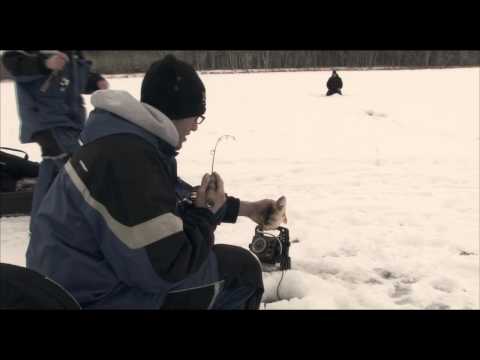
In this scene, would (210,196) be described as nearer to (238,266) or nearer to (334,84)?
(238,266)

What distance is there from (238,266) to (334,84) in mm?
9767

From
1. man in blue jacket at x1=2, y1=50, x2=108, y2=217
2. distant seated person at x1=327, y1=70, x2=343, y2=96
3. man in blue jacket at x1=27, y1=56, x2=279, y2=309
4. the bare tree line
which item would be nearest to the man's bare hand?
man in blue jacket at x1=27, y1=56, x2=279, y2=309

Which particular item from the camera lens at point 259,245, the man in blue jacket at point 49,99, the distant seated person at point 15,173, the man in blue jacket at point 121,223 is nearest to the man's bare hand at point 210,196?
the man in blue jacket at point 121,223

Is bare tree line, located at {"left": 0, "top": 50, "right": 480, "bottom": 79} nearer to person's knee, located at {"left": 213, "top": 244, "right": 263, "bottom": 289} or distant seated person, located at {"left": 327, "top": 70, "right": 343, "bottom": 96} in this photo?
distant seated person, located at {"left": 327, "top": 70, "right": 343, "bottom": 96}

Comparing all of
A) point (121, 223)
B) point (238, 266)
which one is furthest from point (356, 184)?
point (121, 223)

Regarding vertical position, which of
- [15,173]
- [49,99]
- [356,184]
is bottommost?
[356,184]

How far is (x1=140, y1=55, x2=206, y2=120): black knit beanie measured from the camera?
1.54 metres

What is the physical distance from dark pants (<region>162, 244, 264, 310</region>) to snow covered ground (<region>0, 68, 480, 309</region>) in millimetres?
604

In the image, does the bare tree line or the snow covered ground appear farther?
the bare tree line

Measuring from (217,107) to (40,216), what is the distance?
7.91 metres

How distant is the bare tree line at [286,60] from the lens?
716 cm

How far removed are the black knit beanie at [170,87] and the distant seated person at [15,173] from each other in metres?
2.64

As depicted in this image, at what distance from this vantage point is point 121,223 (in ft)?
3.83

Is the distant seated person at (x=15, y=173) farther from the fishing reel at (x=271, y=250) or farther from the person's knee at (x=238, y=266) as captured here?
the person's knee at (x=238, y=266)
